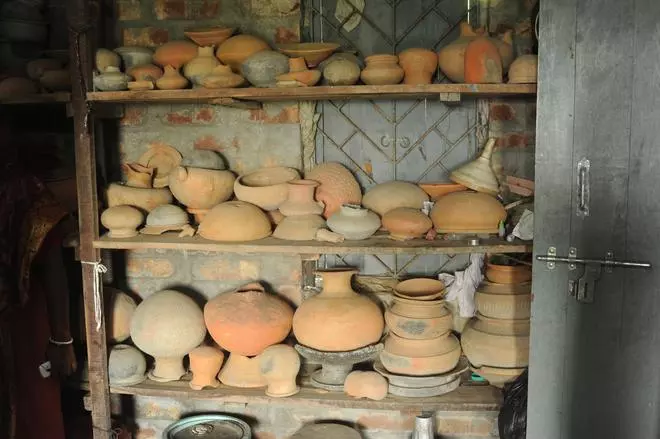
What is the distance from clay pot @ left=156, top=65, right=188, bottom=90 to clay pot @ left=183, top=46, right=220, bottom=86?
5cm

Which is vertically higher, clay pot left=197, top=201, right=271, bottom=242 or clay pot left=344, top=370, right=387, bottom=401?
clay pot left=197, top=201, right=271, bottom=242

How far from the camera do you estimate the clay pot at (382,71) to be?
2443 millimetres

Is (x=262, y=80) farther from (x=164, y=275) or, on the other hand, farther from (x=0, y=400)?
(x=0, y=400)

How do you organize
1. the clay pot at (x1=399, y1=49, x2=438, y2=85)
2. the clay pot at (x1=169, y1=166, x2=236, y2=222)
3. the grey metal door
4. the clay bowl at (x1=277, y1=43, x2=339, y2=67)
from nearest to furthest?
the grey metal door, the clay pot at (x1=399, y1=49, x2=438, y2=85), the clay bowl at (x1=277, y1=43, x2=339, y2=67), the clay pot at (x1=169, y1=166, x2=236, y2=222)

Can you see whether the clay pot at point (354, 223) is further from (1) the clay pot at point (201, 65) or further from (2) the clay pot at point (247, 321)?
(1) the clay pot at point (201, 65)

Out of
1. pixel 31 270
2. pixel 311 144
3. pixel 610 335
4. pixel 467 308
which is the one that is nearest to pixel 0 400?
pixel 31 270

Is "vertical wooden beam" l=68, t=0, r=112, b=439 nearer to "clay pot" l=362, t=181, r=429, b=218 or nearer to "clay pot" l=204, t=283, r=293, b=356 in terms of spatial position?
"clay pot" l=204, t=283, r=293, b=356

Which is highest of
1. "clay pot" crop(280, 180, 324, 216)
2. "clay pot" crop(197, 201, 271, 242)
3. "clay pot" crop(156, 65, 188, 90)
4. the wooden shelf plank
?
"clay pot" crop(156, 65, 188, 90)

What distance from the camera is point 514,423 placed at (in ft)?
8.07

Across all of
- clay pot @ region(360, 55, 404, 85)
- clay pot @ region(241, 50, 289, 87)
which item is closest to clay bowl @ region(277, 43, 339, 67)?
clay pot @ region(241, 50, 289, 87)

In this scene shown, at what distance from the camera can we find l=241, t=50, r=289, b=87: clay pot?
2.55m

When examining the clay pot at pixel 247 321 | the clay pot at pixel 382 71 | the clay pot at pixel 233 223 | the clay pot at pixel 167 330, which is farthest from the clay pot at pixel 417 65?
the clay pot at pixel 167 330

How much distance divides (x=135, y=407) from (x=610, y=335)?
7.15 ft

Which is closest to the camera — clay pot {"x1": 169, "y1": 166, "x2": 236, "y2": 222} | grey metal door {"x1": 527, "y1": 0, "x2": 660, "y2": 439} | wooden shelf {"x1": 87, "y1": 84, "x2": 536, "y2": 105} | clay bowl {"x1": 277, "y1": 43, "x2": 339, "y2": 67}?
grey metal door {"x1": 527, "y1": 0, "x2": 660, "y2": 439}
